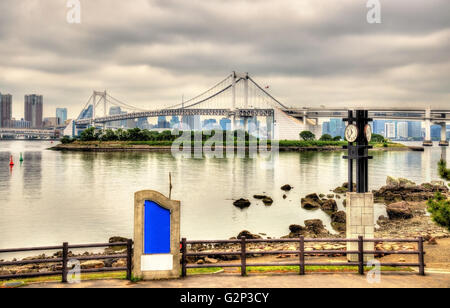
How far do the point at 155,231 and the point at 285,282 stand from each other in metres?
3.06

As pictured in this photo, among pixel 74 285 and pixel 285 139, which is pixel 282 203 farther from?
Answer: pixel 285 139

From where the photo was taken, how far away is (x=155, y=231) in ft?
30.2

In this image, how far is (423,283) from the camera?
28.7 ft

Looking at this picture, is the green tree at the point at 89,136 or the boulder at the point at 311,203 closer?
the boulder at the point at 311,203

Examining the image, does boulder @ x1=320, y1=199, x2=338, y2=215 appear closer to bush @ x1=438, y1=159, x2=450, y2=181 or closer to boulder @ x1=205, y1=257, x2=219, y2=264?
boulder @ x1=205, y1=257, x2=219, y2=264

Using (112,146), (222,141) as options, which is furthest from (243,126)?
(112,146)

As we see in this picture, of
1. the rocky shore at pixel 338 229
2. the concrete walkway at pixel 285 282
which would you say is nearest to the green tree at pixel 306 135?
the rocky shore at pixel 338 229

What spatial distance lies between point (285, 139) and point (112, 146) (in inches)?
2327

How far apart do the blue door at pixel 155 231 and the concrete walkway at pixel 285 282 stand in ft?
2.37

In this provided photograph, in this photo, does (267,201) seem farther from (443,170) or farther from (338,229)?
(443,170)

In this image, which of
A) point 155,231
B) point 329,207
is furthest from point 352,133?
point 329,207

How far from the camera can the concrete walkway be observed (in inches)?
336

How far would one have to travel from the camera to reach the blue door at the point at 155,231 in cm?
918

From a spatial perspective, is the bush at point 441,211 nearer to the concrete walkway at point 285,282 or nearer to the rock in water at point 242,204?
the concrete walkway at point 285,282
